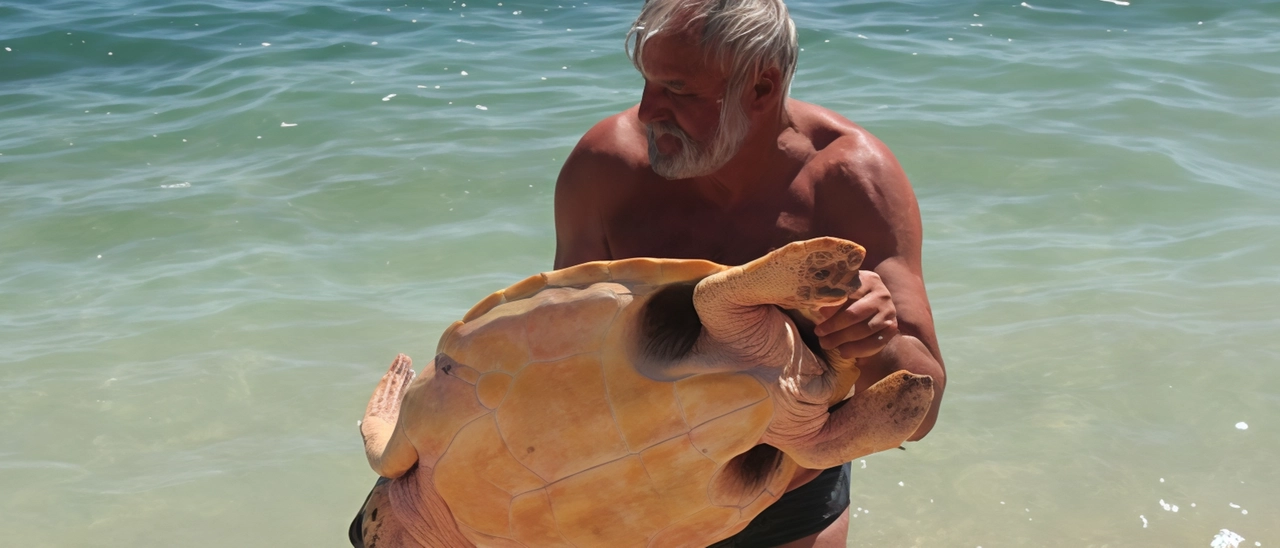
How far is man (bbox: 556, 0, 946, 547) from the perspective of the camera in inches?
78.6

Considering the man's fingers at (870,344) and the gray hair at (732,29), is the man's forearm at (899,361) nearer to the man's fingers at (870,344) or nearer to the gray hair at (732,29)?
the man's fingers at (870,344)

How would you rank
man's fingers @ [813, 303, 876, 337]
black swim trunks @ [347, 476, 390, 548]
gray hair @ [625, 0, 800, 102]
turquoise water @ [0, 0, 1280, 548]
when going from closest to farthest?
man's fingers @ [813, 303, 876, 337] → gray hair @ [625, 0, 800, 102] → black swim trunks @ [347, 476, 390, 548] → turquoise water @ [0, 0, 1280, 548]

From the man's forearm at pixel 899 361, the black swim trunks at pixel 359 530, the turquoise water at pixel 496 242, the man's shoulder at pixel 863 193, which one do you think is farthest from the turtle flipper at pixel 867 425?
the turquoise water at pixel 496 242

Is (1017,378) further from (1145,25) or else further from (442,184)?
(1145,25)

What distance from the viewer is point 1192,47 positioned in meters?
8.43

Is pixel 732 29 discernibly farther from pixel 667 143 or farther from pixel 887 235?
pixel 887 235

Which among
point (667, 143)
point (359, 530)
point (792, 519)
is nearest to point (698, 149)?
point (667, 143)

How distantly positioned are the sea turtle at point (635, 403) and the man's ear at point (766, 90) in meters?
0.44

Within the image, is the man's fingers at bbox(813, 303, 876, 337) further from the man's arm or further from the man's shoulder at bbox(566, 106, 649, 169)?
the man's shoulder at bbox(566, 106, 649, 169)

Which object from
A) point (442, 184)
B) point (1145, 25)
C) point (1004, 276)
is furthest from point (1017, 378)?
point (1145, 25)

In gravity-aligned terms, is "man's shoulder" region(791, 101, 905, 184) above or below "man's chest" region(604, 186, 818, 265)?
above

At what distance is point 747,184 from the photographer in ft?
7.34

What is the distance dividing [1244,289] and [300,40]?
24.0 feet

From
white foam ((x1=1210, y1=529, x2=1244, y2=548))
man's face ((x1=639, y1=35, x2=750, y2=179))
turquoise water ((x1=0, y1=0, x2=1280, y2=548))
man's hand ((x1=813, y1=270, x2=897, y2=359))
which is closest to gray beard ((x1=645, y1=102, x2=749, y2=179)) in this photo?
man's face ((x1=639, y1=35, x2=750, y2=179))
